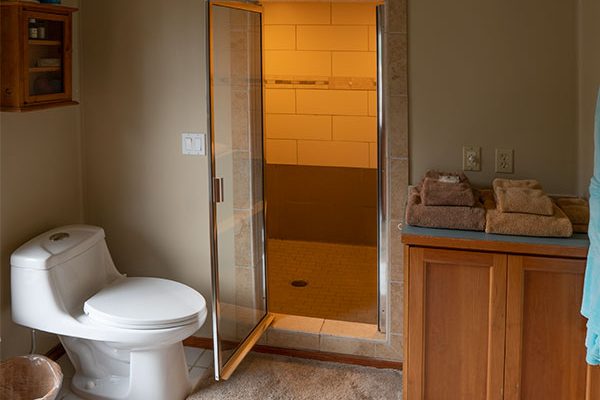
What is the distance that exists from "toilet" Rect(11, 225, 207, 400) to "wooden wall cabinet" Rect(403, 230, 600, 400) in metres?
0.95

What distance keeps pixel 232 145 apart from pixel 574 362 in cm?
160

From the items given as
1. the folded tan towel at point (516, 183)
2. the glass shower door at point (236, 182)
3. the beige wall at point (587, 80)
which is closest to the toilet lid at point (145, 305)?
the glass shower door at point (236, 182)

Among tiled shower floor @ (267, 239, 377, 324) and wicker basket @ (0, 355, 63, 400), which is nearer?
wicker basket @ (0, 355, 63, 400)

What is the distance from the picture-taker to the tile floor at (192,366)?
10.1 ft

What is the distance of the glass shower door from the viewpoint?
2.85 m

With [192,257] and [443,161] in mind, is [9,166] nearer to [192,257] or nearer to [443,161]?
[192,257]

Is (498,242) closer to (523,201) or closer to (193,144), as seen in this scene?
(523,201)

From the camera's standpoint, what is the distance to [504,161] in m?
2.91

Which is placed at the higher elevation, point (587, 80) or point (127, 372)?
point (587, 80)

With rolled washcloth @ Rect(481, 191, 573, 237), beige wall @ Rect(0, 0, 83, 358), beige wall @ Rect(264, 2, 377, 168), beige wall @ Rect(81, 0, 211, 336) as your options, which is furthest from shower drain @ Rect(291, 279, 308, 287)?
rolled washcloth @ Rect(481, 191, 573, 237)

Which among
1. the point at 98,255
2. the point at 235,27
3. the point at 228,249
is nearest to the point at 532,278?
the point at 228,249

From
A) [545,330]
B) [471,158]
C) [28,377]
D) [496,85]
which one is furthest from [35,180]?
[545,330]

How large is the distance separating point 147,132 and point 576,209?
6.46ft

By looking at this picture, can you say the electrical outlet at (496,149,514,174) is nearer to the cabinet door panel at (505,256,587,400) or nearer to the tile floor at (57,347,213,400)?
the cabinet door panel at (505,256,587,400)
